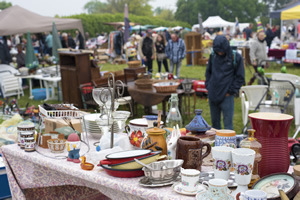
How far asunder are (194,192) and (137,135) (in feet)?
2.69

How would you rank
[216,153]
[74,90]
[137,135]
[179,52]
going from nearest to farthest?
[216,153] < [137,135] < [74,90] < [179,52]

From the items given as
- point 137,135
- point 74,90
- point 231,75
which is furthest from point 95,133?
point 74,90

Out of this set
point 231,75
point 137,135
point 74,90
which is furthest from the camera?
point 74,90

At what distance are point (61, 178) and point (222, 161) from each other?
1103 millimetres

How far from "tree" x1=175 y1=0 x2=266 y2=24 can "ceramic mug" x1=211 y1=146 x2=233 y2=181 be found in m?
54.1

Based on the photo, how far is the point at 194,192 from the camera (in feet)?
5.78

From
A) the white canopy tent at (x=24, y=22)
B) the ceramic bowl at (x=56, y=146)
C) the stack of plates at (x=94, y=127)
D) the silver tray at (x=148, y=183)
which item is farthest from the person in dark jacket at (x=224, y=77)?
the white canopy tent at (x=24, y=22)

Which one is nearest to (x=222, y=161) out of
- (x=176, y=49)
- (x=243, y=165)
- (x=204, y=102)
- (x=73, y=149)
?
(x=243, y=165)

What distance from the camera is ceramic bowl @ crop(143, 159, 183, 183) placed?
1892 millimetres

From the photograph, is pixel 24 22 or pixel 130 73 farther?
pixel 24 22

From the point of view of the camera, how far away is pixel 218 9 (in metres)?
A: 57.1

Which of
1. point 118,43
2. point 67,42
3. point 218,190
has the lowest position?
point 218,190

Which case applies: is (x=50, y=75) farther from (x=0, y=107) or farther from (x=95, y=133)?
(x=95, y=133)

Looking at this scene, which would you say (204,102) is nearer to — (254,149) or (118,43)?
(254,149)
